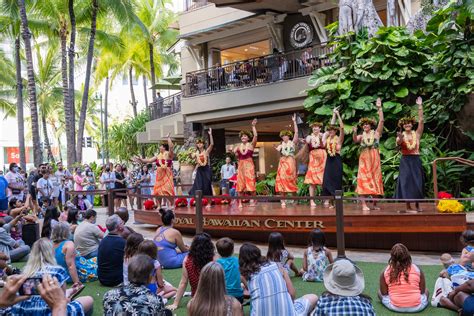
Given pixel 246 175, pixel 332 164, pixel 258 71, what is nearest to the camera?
pixel 332 164

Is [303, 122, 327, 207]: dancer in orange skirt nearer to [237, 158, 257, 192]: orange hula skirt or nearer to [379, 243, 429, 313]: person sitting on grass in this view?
[237, 158, 257, 192]: orange hula skirt

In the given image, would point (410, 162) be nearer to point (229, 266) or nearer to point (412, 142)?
point (412, 142)

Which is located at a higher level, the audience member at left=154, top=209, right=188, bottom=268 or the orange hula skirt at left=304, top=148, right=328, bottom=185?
the orange hula skirt at left=304, top=148, right=328, bottom=185

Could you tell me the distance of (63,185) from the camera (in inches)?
683

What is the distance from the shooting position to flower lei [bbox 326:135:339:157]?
10.9 metres

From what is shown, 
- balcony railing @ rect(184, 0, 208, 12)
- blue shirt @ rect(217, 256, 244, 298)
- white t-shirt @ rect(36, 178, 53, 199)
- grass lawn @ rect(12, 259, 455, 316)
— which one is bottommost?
grass lawn @ rect(12, 259, 455, 316)

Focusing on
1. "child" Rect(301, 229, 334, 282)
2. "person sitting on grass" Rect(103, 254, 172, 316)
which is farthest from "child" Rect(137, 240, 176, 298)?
"child" Rect(301, 229, 334, 282)

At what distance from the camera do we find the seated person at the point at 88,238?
8.02 meters

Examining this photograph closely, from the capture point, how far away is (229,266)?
18.1 feet

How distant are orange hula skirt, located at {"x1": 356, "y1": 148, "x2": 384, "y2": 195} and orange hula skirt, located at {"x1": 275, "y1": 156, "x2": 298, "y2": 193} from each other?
6.05ft

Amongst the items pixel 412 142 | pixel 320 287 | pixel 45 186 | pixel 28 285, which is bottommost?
pixel 320 287

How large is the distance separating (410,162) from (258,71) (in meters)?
10.2

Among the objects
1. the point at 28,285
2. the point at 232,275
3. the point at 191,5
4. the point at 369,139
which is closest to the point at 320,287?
the point at 232,275

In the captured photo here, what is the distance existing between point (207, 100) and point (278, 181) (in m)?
9.00
